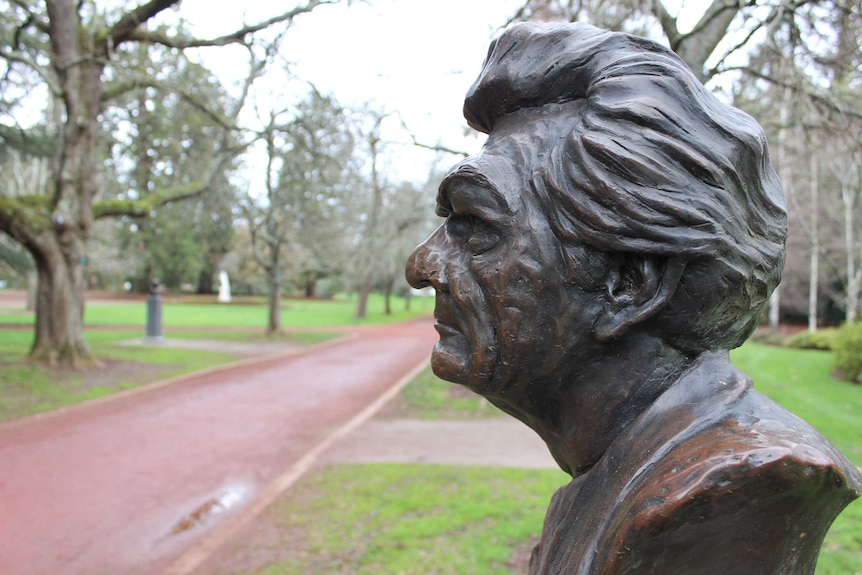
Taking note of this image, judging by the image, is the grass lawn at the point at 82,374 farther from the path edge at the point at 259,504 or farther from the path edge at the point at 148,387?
the path edge at the point at 259,504

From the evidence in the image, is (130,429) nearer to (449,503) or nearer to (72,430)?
(72,430)

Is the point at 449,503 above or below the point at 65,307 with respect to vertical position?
below

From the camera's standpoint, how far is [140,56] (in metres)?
12.4

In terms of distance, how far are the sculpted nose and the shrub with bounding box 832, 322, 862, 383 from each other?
1294 cm

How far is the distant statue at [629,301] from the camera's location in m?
1.13

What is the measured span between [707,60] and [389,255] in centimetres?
2621

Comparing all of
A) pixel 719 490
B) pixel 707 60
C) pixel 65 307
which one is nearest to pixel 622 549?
pixel 719 490

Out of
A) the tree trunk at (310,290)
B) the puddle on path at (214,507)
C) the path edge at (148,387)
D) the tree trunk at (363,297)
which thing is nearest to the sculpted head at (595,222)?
the puddle on path at (214,507)

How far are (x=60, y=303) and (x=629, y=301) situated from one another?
13.6 metres

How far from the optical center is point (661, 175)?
124 cm

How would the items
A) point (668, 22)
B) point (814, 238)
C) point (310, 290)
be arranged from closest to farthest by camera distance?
point (668, 22) → point (814, 238) → point (310, 290)

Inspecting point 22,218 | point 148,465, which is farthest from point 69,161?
point 148,465

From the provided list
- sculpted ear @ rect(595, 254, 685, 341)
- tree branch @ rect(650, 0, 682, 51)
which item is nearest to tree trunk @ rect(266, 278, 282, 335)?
tree branch @ rect(650, 0, 682, 51)

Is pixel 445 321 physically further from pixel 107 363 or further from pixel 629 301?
pixel 107 363
